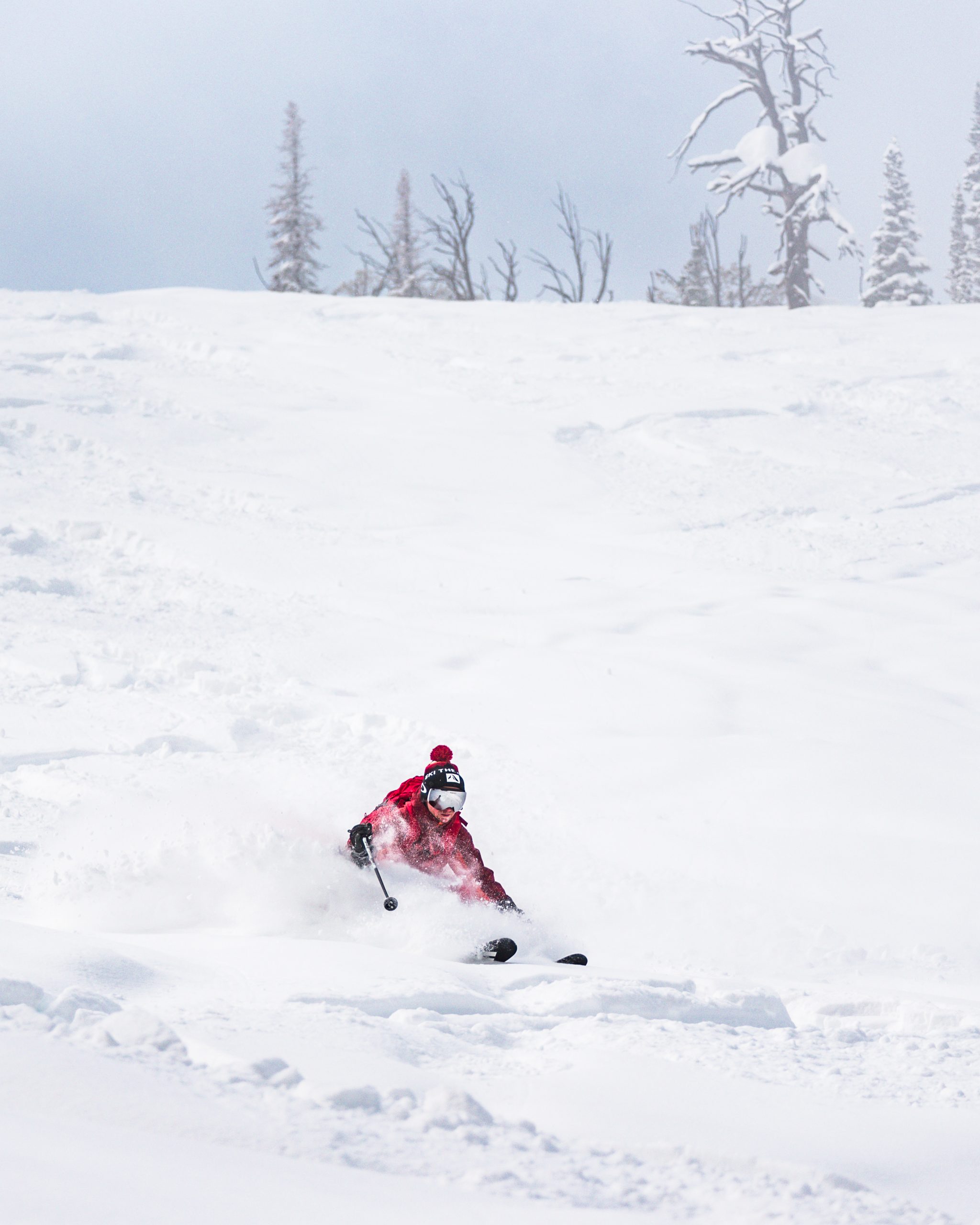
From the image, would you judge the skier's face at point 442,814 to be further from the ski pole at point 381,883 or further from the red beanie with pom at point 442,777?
the ski pole at point 381,883

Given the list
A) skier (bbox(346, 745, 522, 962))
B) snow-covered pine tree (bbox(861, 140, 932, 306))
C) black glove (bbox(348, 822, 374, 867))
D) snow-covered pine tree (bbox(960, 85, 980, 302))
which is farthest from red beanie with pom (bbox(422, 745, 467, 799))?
snow-covered pine tree (bbox(960, 85, 980, 302))

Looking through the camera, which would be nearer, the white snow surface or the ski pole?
the white snow surface

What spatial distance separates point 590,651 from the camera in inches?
371

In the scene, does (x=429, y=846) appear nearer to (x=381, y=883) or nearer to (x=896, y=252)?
(x=381, y=883)

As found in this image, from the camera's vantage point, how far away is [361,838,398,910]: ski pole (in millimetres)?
4641

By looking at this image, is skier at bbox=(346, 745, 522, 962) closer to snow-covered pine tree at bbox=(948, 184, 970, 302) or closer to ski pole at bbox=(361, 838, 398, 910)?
ski pole at bbox=(361, 838, 398, 910)

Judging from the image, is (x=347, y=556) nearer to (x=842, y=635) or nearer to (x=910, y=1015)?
(x=842, y=635)

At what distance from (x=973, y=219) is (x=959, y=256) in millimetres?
A: 6760

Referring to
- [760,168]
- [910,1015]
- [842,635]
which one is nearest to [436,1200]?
[910,1015]

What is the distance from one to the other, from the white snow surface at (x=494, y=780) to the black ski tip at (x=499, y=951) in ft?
0.61

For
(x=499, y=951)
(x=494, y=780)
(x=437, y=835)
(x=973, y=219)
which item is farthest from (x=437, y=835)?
(x=973, y=219)

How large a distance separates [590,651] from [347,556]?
148 inches

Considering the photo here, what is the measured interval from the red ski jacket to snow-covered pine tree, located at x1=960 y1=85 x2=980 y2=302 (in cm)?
5561

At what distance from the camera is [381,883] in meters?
4.67
